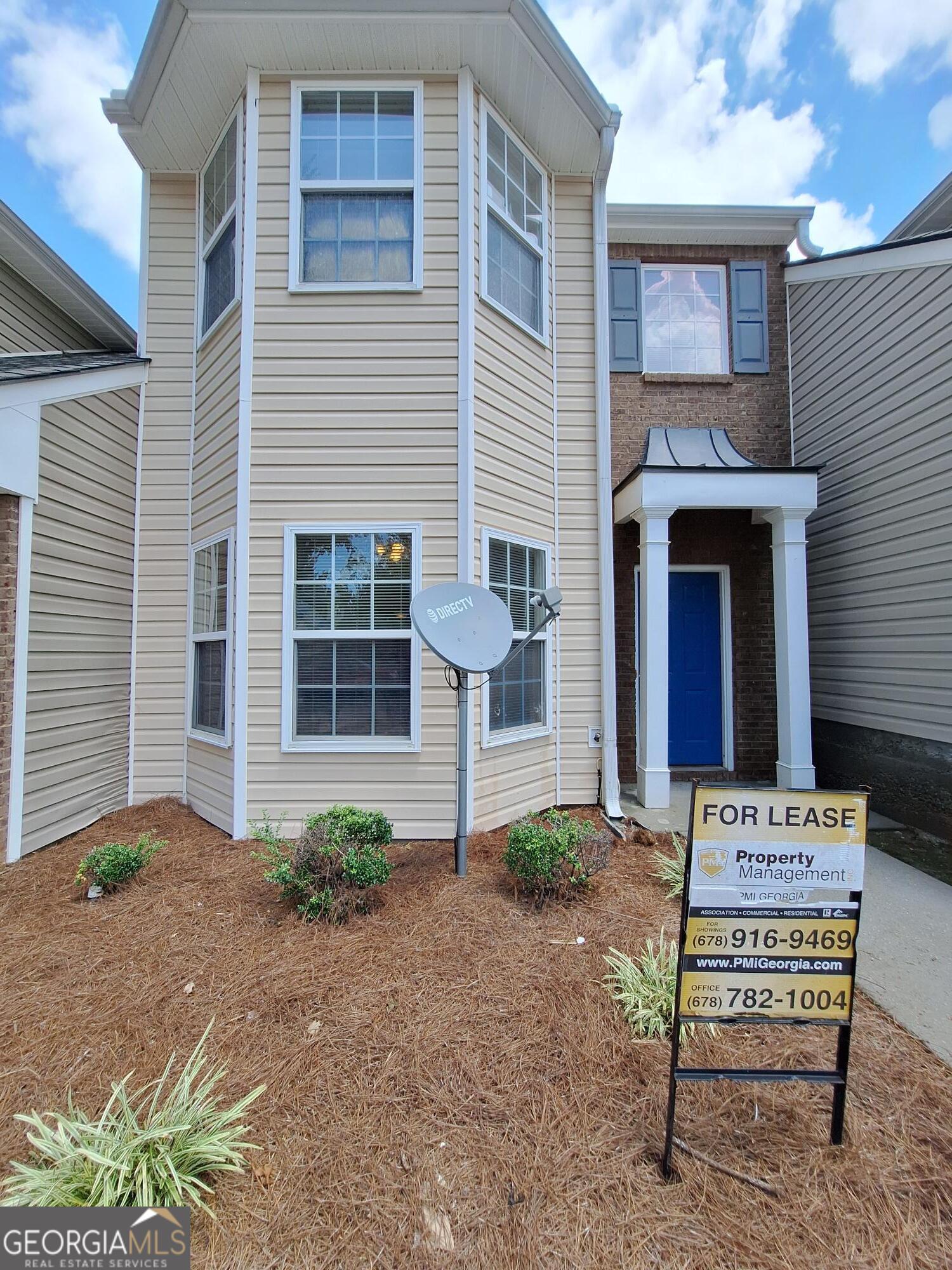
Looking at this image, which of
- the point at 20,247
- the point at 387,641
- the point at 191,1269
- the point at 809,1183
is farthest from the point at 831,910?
the point at 20,247

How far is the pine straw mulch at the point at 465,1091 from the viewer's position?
171 centimetres

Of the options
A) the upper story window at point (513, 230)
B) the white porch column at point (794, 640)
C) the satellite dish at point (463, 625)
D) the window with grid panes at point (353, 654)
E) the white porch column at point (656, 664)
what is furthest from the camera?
the white porch column at point (794, 640)

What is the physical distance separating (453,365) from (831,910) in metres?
4.44

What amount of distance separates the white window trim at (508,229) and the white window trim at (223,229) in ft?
6.42

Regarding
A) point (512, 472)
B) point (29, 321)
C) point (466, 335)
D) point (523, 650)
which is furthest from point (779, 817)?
point (29, 321)

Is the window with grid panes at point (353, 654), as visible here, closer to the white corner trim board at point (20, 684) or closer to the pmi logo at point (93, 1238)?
the white corner trim board at point (20, 684)

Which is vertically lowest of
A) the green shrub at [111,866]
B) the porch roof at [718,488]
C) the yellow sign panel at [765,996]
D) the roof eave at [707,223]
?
the green shrub at [111,866]

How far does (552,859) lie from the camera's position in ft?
11.8

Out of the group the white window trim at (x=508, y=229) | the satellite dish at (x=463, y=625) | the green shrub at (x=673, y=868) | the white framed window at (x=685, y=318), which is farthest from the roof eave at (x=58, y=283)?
the green shrub at (x=673, y=868)

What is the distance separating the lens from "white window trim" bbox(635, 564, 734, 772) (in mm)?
6895

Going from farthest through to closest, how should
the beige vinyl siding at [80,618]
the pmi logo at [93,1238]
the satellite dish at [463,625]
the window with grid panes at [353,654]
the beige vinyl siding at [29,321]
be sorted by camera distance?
the beige vinyl siding at [29,321] < the window with grid panes at [353,654] < the beige vinyl siding at [80,618] < the satellite dish at [463,625] < the pmi logo at [93,1238]

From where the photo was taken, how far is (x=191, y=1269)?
1623 millimetres

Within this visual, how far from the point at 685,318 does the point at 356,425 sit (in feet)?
16.2

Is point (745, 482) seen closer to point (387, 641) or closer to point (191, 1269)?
point (387, 641)
